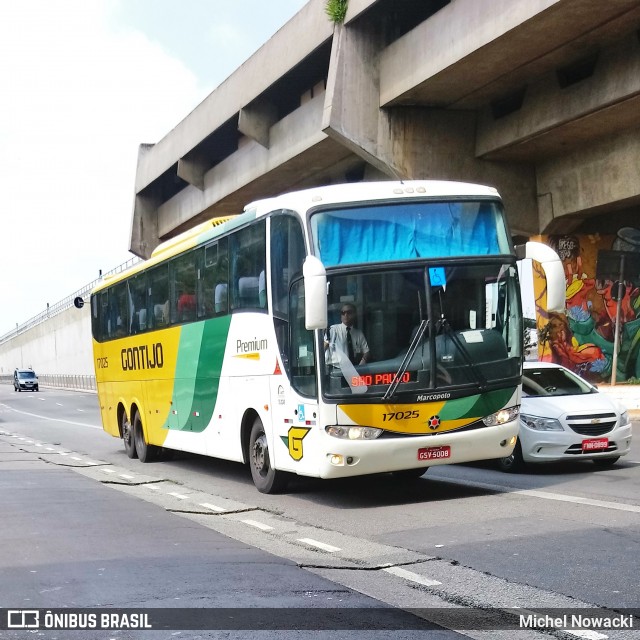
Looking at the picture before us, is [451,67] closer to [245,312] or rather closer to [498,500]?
[245,312]

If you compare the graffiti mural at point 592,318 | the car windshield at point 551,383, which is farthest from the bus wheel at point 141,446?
the graffiti mural at point 592,318

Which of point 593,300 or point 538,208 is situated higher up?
point 538,208

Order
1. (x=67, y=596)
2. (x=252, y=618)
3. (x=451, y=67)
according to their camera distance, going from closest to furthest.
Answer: (x=252, y=618) < (x=67, y=596) < (x=451, y=67)

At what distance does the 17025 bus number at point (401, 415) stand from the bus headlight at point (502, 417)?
853 mm

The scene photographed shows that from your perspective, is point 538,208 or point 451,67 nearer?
point 451,67

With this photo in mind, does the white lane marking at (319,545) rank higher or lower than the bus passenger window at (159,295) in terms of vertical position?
lower

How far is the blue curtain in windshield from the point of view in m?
10.8

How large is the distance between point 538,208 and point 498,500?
19799 mm

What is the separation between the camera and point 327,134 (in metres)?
28.3

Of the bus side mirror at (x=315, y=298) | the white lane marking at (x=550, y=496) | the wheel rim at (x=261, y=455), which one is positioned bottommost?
the white lane marking at (x=550, y=496)

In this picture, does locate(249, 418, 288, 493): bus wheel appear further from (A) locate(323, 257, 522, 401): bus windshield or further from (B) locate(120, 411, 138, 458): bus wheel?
(B) locate(120, 411, 138, 458): bus wheel

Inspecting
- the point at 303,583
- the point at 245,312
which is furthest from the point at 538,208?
the point at 303,583

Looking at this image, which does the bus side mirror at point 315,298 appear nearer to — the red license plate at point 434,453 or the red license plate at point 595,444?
the red license plate at point 434,453

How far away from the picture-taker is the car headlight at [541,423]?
42.4 ft
